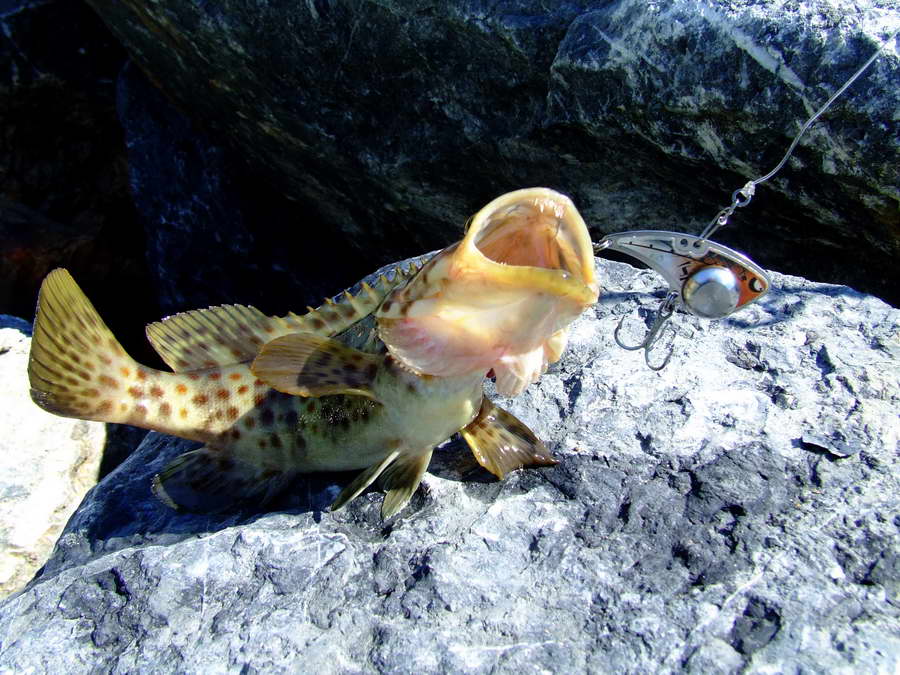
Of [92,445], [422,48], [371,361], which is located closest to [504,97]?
[422,48]

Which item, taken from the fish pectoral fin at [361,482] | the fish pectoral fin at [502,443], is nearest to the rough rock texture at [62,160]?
the fish pectoral fin at [361,482]

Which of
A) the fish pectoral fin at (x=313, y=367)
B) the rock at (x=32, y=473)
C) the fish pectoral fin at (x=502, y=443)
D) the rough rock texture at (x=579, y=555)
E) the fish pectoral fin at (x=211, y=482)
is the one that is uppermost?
the fish pectoral fin at (x=313, y=367)

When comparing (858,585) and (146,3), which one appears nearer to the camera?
(858,585)

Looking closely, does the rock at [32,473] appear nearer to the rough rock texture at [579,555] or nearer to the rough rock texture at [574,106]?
the rough rock texture at [579,555]

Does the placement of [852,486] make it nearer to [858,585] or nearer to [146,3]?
[858,585]

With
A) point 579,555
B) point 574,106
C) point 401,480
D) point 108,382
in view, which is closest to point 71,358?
point 108,382

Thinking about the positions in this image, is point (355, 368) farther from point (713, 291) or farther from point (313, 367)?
point (713, 291)
